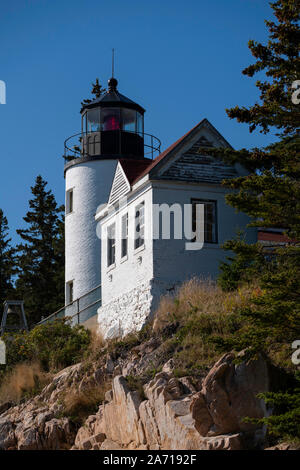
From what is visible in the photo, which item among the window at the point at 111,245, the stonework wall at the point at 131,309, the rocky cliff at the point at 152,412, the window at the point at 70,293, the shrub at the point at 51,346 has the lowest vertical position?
the rocky cliff at the point at 152,412

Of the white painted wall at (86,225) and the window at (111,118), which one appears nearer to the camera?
the white painted wall at (86,225)

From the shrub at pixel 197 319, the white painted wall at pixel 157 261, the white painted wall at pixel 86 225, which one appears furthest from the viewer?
the white painted wall at pixel 86 225

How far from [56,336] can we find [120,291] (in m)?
3.45

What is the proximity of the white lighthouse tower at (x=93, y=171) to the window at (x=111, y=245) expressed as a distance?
4.76 meters

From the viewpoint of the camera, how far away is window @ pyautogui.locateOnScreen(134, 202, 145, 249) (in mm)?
26430

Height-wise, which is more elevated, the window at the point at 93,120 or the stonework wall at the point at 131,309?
the window at the point at 93,120

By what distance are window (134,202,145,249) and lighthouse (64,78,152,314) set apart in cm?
731

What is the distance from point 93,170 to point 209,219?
383 inches

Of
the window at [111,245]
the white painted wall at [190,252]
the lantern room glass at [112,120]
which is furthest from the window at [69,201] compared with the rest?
the white painted wall at [190,252]

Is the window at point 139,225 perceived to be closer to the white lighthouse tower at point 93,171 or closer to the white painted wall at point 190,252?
the white painted wall at point 190,252

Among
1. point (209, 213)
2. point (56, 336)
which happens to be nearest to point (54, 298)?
point (56, 336)

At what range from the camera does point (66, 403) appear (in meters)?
23.3

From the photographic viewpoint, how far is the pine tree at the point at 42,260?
47.5 meters

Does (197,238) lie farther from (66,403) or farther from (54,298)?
(54,298)
